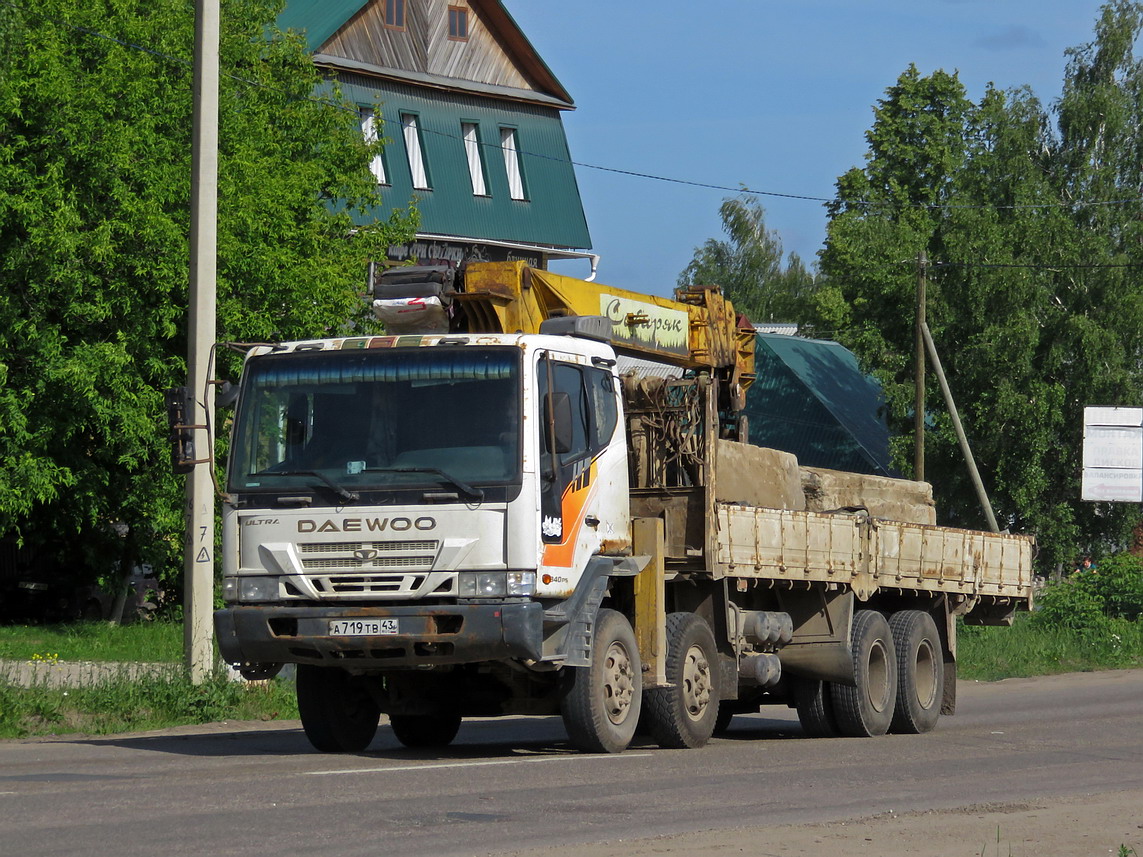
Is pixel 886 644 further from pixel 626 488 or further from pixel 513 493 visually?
pixel 513 493

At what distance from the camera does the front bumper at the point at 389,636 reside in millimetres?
11758

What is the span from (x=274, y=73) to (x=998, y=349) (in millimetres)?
21364

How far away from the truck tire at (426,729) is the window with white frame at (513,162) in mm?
32354

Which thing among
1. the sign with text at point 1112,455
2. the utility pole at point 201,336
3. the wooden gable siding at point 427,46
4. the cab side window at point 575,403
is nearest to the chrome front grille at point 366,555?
the cab side window at point 575,403

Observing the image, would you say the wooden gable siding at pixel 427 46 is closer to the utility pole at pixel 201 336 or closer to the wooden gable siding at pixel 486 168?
the wooden gable siding at pixel 486 168

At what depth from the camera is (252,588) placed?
12.2 metres

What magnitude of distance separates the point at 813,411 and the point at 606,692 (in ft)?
127

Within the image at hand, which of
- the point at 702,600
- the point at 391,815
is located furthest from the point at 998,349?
the point at 391,815

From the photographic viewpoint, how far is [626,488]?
13.5m

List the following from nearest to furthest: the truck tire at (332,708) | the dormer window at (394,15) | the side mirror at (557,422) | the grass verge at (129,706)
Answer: the side mirror at (557,422)
the truck tire at (332,708)
the grass verge at (129,706)
the dormer window at (394,15)

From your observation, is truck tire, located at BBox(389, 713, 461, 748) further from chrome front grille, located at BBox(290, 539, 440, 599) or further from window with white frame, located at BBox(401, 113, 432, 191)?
window with white frame, located at BBox(401, 113, 432, 191)

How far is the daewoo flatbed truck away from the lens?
1188 centimetres

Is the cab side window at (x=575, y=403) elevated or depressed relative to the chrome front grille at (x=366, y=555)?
elevated

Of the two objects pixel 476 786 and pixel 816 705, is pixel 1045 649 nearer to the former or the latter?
pixel 816 705
